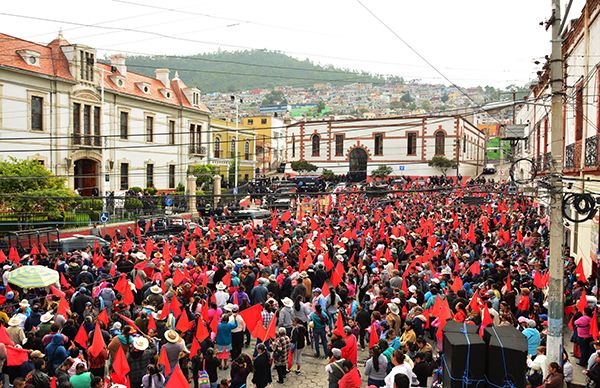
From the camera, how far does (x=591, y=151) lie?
14.1 meters

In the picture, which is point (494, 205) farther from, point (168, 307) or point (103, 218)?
point (168, 307)

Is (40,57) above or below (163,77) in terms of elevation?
below

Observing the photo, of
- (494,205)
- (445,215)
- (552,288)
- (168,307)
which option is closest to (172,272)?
(168,307)

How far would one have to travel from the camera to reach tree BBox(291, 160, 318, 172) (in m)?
53.6

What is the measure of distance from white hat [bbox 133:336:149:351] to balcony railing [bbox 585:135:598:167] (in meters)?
12.2

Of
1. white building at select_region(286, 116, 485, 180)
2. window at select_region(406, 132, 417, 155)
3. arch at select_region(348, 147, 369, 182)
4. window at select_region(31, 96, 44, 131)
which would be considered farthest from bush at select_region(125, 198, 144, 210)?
window at select_region(406, 132, 417, 155)

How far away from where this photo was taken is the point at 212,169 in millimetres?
46656

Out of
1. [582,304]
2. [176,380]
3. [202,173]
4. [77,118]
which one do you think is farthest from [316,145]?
[176,380]

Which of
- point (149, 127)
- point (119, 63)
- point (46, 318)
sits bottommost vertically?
point (46, 318)

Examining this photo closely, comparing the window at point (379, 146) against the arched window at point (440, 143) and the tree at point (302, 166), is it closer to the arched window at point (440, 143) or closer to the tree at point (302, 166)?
the arched window at point (440, 143)

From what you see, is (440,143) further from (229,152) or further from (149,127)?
(149,127)

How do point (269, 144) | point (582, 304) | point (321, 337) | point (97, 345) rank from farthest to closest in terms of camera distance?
point (269, 144)
point (321, 337)
point (582, 304)
point (97, 345)

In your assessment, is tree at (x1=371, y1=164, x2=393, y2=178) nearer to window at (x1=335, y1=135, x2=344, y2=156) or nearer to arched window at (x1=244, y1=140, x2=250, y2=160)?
window at (x1=335, y1=135, x2=344, y2=156)

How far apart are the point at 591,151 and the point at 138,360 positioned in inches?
510
